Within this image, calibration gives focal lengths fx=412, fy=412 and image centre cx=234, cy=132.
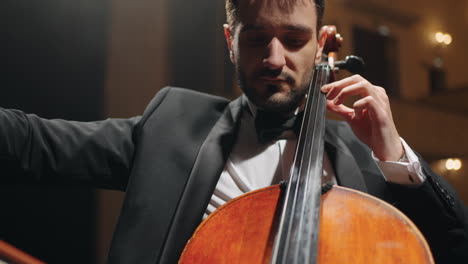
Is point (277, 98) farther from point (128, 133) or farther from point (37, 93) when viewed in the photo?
A: point (37, 93)

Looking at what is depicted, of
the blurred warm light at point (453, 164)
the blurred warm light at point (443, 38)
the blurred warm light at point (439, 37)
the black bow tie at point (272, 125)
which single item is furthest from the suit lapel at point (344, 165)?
the blurred warm light at point (439, 37)

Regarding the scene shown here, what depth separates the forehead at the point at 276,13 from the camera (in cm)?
107

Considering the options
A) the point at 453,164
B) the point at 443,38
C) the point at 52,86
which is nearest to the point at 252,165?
the point at 52,86

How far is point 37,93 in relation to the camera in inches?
63.0

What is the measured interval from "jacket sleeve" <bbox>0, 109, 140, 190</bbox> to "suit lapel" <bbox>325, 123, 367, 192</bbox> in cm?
55

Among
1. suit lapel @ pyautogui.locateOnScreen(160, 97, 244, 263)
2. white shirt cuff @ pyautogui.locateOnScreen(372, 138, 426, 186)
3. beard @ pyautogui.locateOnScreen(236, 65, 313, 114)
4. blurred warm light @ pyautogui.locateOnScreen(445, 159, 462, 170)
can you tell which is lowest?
blurred warm light @ pyautogui.locateOnScreen(445, 159, 462, 170)

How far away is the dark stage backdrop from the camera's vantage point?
151 cm

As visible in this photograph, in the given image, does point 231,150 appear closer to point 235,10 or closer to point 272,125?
point 272,125

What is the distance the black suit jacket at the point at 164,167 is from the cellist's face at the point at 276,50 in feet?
0.49

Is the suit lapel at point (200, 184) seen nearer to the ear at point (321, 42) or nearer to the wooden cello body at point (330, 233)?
the wooden cello body at point (330, 233)

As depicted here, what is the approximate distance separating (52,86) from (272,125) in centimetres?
101

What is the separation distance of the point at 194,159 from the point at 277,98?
27 cm

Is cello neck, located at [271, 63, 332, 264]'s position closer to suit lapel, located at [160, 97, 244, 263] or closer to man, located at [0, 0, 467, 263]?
man, located at [0, 0, 467, 263]

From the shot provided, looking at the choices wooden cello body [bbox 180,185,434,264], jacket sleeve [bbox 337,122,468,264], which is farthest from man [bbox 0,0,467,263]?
wooden cello body [bbox 180,185,434,264]
